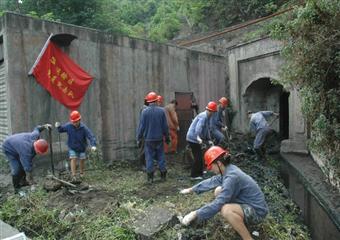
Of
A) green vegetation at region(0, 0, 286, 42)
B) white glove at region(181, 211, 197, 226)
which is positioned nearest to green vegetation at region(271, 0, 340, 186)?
white glove at region(181, 211, 197, 226)

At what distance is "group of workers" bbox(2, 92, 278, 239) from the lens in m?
4.75

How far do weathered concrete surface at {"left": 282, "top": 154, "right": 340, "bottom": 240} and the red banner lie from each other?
18.4 ft

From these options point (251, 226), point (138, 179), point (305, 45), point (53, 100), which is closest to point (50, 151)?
point (53, 100)

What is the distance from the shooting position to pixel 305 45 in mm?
6258

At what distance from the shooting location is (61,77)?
887 cm

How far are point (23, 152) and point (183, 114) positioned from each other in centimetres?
650

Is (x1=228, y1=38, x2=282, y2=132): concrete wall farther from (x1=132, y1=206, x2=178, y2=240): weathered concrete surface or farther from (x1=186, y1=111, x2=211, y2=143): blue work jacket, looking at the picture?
(x1=132, y1=206, x2=178, y2=240): weathered concrete surface

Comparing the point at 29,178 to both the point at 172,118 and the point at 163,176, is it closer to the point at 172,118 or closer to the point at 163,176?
the point at 163,176

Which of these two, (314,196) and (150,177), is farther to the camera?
(150,177)

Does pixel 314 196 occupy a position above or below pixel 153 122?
below

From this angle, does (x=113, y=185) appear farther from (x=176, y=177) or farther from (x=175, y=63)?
(x=175, y=63)

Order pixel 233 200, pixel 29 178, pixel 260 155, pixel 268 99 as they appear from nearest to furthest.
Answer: pixel 233 200 < pixel 29 178 < pixel 260 155 < pixel 268 99

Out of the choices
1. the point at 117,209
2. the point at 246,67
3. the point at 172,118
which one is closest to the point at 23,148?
the point at 117,209

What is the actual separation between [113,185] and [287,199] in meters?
3.60
